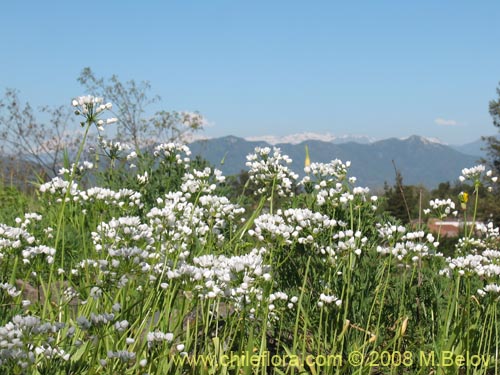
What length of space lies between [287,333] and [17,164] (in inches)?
776

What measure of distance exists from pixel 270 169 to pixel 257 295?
1.96m

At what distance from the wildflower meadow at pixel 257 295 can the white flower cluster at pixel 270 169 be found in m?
0.02

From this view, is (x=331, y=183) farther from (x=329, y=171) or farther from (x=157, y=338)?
(x=157, y=338)

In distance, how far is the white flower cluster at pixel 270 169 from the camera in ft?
16.3

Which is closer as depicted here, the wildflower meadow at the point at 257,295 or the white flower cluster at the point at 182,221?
the wildflower meadow at the point at 257,295

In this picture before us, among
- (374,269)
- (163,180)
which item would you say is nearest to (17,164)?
(163,180)

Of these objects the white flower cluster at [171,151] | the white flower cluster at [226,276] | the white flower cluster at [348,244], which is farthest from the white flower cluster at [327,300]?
the white flower cluster at [171,151]

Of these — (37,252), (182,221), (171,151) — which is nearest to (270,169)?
(182,221)

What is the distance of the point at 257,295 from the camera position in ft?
10.7

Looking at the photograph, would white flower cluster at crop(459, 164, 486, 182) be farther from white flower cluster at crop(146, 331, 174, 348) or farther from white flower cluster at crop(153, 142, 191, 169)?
white flower cluster at crop(153, 142, 191, 169)

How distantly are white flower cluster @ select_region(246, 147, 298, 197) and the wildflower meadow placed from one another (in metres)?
0.02

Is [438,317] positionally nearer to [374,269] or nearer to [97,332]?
[374,269]

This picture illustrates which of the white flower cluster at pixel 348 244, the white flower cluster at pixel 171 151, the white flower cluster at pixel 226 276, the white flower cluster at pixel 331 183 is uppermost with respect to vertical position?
the white flower cluster at pixel 171 151

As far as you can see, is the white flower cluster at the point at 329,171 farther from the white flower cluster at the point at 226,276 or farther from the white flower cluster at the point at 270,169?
the white flower cluster at the point at 226,276
